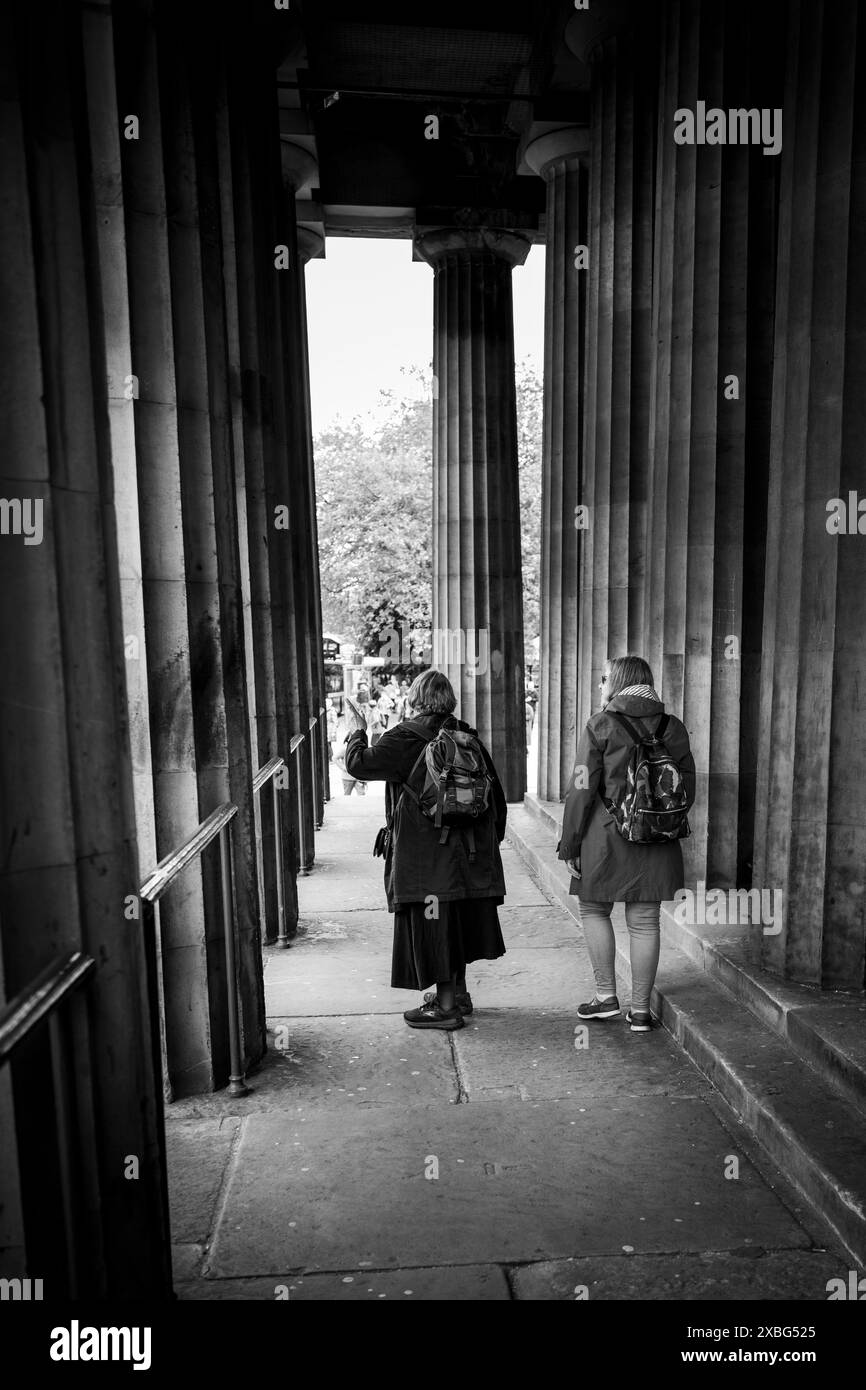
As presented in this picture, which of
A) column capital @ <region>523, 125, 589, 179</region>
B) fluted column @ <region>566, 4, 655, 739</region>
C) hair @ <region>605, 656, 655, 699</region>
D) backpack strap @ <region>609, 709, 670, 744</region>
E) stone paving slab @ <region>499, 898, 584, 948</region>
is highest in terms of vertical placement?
column capital @ <region>523, 125, 589, 179</region>

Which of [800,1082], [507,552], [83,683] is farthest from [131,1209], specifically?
[507,552]

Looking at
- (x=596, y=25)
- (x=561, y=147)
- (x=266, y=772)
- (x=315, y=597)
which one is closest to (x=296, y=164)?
(x=561, y=147)

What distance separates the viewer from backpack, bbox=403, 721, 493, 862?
559cm

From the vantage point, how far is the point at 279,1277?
3576mm

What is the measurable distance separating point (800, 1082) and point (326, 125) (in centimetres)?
1499

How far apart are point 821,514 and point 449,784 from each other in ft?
7.43

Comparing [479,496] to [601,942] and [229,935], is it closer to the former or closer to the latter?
[601,942]

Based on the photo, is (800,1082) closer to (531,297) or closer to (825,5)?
(825,5)

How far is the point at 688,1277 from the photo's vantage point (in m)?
3.53

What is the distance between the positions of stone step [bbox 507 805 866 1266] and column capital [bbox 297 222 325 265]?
522 inches

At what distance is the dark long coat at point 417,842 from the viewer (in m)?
5.61

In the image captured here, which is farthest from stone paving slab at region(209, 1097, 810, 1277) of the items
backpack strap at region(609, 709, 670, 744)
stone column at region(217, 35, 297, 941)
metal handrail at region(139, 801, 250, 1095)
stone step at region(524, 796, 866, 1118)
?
stone column at region(217, 35, 297, 941)

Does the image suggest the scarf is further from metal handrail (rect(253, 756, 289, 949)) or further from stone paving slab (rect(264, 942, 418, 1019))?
metal handrail (rect(253, 756, 289, 949))

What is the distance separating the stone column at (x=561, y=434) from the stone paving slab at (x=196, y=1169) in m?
7.97
